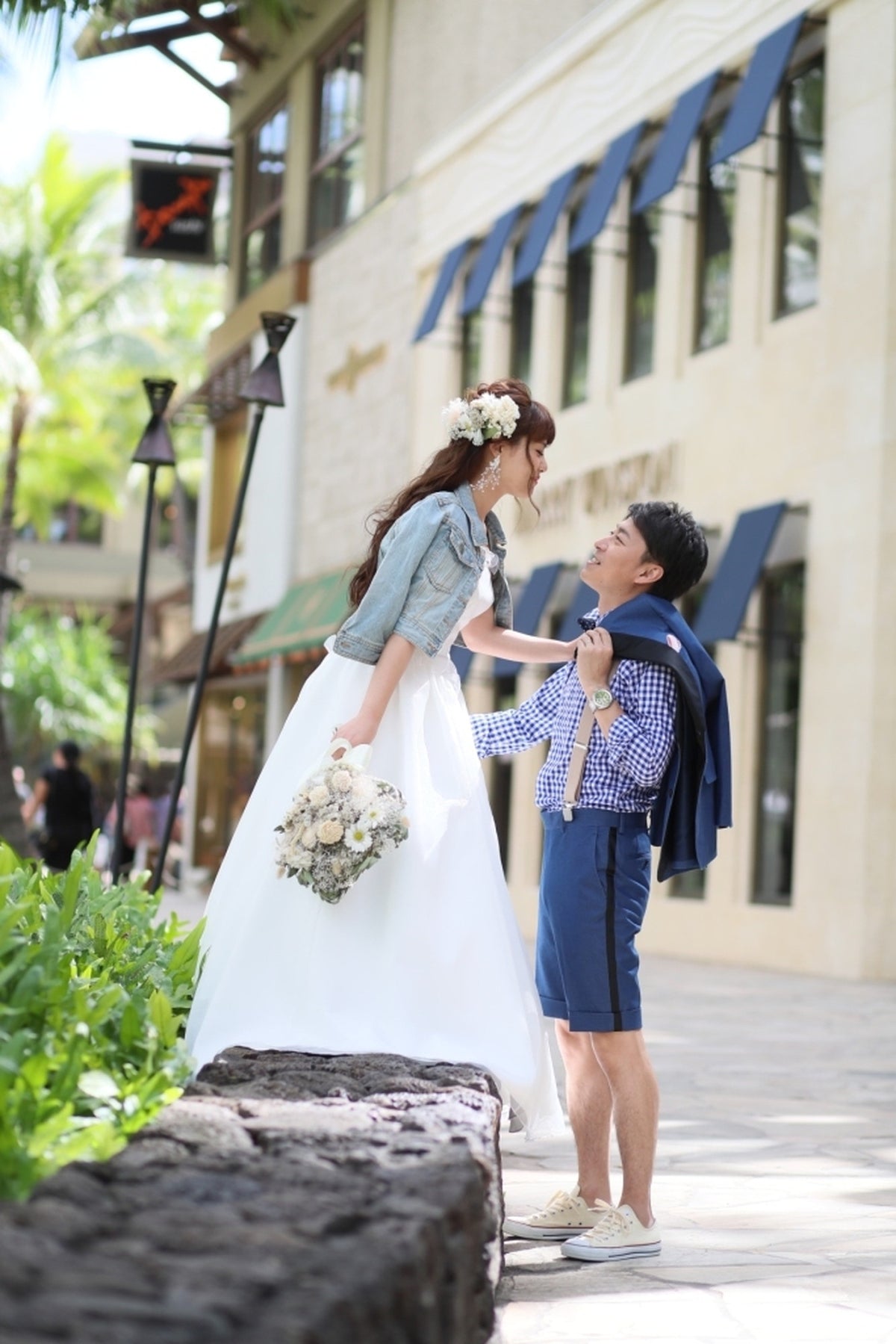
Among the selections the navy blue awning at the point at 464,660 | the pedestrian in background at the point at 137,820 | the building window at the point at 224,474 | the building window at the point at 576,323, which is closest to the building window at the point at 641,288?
the building window at the point at 576,323

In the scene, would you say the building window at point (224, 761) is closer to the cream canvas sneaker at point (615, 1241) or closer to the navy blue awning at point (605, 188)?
the navy blue awning at point (605, 188)

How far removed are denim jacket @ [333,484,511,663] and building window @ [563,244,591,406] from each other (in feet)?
50.2

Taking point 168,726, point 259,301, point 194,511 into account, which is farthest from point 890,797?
point 194,511

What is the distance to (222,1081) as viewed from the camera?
420cm

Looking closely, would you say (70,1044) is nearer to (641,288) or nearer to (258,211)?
(641,288)

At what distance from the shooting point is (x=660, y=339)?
18.0m

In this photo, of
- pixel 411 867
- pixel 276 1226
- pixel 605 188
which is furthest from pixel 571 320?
pixel 276 1226

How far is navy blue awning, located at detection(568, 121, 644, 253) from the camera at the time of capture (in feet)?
57.1

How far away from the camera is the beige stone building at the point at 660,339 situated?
47.4 ft

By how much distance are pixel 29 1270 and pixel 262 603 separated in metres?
26.1

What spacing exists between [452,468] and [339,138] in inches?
910

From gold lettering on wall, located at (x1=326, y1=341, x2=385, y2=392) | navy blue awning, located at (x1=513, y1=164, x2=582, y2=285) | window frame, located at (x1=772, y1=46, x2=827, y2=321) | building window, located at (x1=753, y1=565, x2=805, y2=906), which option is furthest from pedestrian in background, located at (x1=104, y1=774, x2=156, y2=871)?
window frame, located at (x1=772, y1=46, x2=827, y2=321)

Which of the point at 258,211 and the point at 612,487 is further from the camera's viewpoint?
the point at 258,211

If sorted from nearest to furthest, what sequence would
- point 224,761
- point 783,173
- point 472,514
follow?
point 472,514 → point 783,173 → point 224,761
